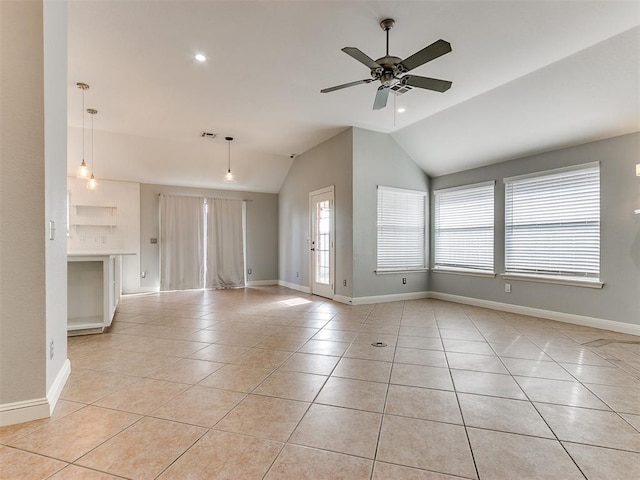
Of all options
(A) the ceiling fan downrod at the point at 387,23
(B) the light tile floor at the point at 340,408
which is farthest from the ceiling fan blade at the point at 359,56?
(B) the light tile floor at the point at 340,408

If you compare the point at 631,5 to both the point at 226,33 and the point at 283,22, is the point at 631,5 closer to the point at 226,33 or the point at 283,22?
the point at 283,22

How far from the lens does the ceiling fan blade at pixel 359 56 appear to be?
2.46m

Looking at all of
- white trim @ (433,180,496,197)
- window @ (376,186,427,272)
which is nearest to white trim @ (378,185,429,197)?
window @ (376,186,427,272)

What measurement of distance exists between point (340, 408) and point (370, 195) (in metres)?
4.16

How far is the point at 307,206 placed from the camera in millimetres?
7094

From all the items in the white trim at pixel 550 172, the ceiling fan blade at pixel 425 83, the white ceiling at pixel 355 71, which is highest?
the white ceiling at pixel 355 71

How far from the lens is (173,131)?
5820 mm

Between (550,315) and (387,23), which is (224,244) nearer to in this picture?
(387,23)

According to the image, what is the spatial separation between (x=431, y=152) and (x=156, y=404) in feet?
18.3

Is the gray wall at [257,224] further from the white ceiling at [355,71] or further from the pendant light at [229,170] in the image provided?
the white ceiling at [355,71]

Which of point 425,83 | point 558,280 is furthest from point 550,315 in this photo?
point 425,83

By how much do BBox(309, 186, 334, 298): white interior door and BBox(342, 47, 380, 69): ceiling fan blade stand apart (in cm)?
349

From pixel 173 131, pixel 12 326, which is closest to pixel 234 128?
pixel 173 131

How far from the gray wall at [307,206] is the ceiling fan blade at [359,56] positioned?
9.65 feet
